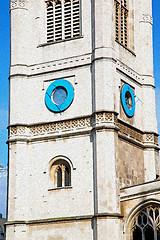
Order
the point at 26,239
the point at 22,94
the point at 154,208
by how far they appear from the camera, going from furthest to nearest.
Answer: the point at 22,94 < the point at 26,239 < the point at 154,208

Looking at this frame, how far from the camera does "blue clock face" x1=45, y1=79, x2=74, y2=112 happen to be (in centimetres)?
3725

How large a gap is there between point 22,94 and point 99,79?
5.12 metres

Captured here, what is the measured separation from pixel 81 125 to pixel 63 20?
718 centimetres

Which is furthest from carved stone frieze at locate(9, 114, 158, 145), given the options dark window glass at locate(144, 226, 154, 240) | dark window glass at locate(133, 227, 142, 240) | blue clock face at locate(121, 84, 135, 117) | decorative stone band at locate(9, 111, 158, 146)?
dark window glass at locate(144, 226, 154, 240)

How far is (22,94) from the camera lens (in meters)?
38.0

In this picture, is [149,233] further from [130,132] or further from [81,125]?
[81,125]

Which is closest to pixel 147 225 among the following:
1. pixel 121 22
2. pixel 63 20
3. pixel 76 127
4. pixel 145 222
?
pixel 145 222

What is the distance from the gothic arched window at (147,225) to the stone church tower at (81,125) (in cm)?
6

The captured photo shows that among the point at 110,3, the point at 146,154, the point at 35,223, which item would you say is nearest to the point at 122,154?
the point at 146,154

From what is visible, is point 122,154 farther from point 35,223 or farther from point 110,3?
point 110,3

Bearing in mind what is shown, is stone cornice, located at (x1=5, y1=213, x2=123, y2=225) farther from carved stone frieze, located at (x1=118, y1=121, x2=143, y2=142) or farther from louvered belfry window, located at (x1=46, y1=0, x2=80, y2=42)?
louvered belfry window, located at (x1=46, y1=0, x2=80, y2=42)

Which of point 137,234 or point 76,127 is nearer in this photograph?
point 137,234

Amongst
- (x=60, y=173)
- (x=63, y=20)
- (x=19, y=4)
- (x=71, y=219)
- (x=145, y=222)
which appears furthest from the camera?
(x=19, y=4)

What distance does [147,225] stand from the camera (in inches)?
1314
